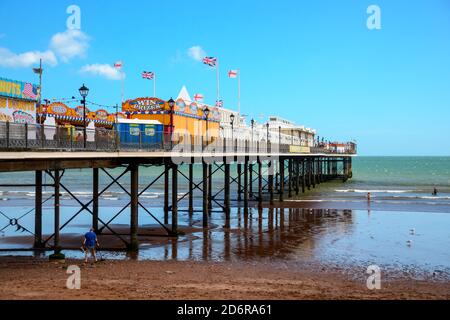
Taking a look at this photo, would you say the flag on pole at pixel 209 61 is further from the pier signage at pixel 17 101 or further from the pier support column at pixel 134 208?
the pier signage at pixel 17 101

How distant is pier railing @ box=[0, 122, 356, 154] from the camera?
42.9 feet

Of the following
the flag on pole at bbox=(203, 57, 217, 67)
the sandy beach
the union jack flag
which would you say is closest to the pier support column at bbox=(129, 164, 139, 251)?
the sandy beach

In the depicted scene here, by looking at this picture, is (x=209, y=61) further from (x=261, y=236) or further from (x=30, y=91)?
(x=30, y=91)

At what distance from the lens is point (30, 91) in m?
17.2

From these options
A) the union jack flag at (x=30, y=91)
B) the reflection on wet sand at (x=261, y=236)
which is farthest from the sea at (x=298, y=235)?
the union jack flag at (x=30, y=91)

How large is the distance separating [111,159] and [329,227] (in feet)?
43.1

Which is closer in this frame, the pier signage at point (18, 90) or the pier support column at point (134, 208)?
the pier signage at point (18, 90)

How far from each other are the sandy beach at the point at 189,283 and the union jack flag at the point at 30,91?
5111 mm

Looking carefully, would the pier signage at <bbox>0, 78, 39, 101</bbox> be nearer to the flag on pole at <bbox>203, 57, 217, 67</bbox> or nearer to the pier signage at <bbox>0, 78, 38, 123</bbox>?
the pier signage at <bbox>0, 78, 38, 123</bbox>

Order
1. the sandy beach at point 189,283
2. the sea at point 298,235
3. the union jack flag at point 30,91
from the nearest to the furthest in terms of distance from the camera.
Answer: the sandy beach at point 189,283 → the union jack flag at point 30,91 → the sea at point 298,235

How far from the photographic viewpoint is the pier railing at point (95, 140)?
1306 centimetres


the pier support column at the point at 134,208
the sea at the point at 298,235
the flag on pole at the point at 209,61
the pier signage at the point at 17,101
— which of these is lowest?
the sea at the point at 298,235

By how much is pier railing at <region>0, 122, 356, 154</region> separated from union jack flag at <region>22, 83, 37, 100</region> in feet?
6.50
